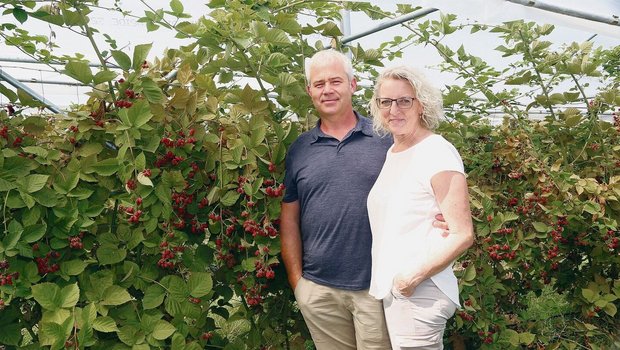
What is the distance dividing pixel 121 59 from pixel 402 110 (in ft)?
2.92

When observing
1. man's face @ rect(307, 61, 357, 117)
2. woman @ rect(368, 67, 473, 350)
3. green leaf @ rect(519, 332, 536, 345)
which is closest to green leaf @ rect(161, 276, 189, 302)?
woman @ rect(368, 67, 473, 350)

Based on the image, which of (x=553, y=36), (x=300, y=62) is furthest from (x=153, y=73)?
(x=553, y=36)

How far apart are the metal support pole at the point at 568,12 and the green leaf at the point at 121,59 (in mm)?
1487

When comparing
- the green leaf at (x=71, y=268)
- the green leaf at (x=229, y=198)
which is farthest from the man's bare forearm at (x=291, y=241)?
the green leaf at (x=71, y=268)

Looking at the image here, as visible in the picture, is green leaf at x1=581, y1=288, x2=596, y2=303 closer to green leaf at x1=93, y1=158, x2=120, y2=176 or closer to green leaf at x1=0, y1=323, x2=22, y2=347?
green leaf at x1=93, y1=158, x2=120, y2=176

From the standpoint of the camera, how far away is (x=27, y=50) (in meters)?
2.15

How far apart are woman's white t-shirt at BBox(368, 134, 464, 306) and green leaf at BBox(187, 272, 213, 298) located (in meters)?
0.54

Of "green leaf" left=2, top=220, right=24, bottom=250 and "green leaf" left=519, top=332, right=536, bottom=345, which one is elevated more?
"green leaf" left=2, top=220, right=24, bottom=250

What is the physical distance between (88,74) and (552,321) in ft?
9.43

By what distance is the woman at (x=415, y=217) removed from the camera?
5.78ft

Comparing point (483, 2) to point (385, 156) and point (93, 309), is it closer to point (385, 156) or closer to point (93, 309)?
point (385, 156)

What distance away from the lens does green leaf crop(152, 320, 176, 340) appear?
1.94 metres

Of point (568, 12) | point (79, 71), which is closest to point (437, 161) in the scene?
point (79, 71)

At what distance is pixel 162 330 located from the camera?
1953 millimetres
